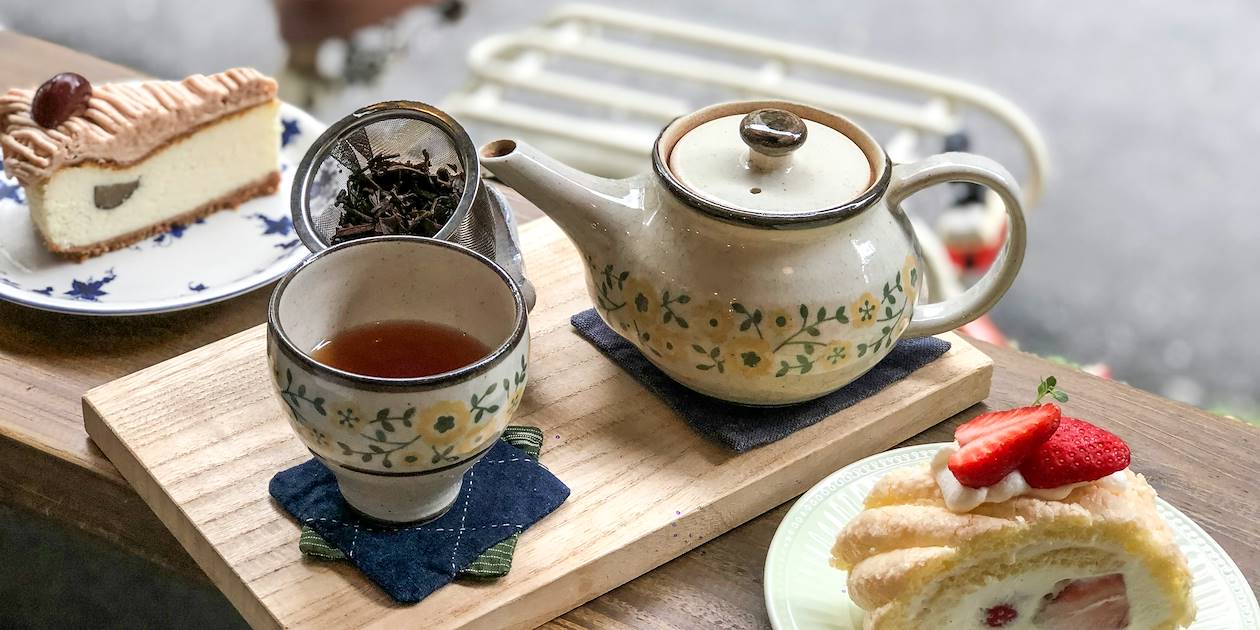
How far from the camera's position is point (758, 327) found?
1.08 m

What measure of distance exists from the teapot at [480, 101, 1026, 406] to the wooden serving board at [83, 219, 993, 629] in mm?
65

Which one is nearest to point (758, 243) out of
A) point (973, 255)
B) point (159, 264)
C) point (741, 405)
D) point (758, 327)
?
point (758, 327)

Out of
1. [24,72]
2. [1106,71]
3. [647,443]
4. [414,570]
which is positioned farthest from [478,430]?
[1106,71]

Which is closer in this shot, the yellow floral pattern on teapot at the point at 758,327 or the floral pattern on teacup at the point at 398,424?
the floral pattern on teacup at the point at 398,424

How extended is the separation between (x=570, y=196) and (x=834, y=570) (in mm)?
386

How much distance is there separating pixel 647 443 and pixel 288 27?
71.7 inches

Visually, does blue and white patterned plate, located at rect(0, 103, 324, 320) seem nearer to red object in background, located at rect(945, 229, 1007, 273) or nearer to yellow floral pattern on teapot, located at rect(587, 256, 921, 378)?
yellow floral pattern on teapot, located at rect(587, 256, 921, 378)

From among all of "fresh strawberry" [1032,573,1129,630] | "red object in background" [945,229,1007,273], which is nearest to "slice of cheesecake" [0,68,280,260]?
"fresh strawberry" [1032,573,1129,630]

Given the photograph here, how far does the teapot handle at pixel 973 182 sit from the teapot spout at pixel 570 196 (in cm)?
23

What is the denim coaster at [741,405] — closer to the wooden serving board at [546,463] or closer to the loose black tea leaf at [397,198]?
the wooden serving board at [546,463]

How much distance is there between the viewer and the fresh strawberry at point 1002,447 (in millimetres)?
927

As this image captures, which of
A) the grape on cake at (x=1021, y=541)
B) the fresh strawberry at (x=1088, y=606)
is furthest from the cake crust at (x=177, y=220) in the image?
the fresh strawberry at (x=1088, y=606)

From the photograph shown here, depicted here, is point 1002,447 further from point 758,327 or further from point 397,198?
point 397,198

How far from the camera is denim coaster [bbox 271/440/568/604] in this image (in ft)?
3.23
